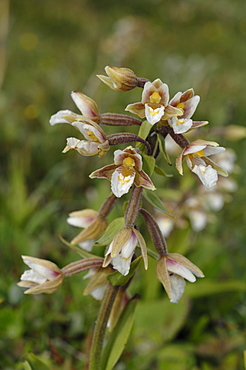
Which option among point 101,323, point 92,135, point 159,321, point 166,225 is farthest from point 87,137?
point 166,225

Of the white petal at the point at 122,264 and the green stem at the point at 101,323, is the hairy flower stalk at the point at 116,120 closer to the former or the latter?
the white petal at the point at 122,264

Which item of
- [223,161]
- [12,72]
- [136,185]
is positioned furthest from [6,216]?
[12,72]

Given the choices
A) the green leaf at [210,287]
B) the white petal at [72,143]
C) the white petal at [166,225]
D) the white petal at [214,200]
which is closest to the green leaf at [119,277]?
the white petal at [72,143]

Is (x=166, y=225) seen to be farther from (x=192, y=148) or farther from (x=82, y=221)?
(x=192, y=148)

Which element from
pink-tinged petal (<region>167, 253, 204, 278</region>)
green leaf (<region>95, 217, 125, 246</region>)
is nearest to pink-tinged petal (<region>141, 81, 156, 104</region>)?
green leaf (<region>95, 217, 125, 246</region>)

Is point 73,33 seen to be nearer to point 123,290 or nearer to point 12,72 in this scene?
point 12,72
